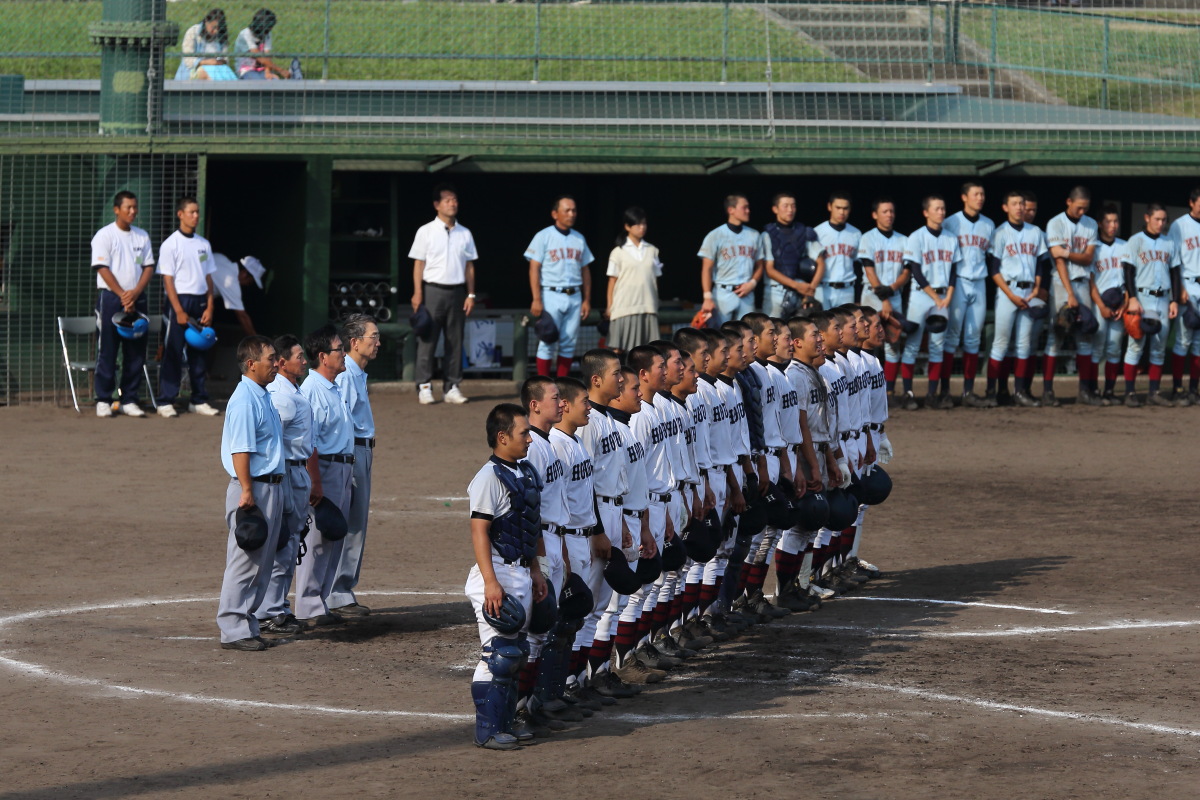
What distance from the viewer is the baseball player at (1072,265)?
17.5m

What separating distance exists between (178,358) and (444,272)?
2.74 m

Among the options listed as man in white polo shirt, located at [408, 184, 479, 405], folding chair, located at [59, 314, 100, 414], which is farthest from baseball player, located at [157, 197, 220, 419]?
man in white polo shirt, located at [408, 184, 479, 405]

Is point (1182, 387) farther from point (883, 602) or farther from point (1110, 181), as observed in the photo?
point (883, 602)

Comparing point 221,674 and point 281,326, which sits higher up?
point 281,326

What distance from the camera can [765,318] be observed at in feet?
33.8

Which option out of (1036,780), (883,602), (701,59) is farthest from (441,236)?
(1036,780)

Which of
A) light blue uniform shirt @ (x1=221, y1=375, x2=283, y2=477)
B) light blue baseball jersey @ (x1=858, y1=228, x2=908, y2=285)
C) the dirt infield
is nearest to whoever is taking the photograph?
the dirt infield

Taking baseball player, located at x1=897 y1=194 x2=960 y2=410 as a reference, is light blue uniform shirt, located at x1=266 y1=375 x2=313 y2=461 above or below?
below

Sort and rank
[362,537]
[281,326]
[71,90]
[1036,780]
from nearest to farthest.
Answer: [1036,780] < [362,537] < [281,326] < [71,90]

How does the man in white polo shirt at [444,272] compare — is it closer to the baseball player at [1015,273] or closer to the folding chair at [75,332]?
the folding chair at [75,332]

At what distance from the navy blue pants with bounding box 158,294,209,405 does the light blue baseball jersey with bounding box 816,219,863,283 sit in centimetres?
618

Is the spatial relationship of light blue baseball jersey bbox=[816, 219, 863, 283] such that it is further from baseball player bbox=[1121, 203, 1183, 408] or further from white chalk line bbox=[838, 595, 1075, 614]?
white chalk line bbox=[838, 595, 1075, 614]

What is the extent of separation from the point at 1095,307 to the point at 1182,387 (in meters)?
2.18

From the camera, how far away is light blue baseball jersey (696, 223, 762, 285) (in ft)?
55.7
